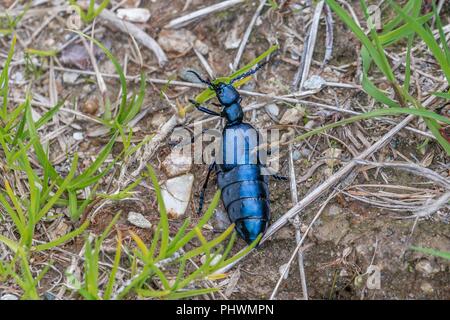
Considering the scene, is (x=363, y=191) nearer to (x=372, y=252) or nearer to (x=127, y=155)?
(x=372, y=252)

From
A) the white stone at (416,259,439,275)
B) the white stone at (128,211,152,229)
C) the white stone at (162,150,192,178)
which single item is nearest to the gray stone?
the white stone at (162,150,192,178)

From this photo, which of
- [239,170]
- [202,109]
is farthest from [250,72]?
[239,170]

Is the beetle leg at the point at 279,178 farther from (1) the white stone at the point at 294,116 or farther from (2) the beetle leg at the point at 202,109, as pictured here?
(2) the beetle leg at the point at 202,109

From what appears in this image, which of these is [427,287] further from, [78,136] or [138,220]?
[78,136]

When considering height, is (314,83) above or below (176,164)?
above

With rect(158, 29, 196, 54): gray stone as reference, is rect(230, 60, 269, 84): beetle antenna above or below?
below

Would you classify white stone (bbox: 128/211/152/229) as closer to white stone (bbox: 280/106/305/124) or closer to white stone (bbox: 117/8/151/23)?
white stone (bbox: 280/106/305/124)
